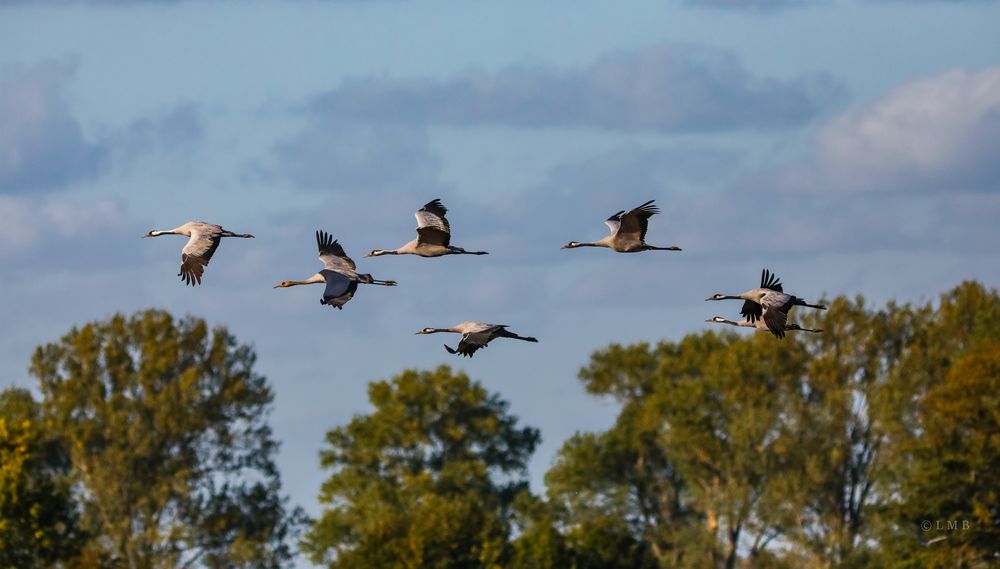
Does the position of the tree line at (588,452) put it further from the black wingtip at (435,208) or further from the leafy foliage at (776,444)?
the black wingtip at (435,208)

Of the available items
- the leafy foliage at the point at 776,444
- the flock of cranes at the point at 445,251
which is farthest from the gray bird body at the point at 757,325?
the leafy foliage at the point at 776,444

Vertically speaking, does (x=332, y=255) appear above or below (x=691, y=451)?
below

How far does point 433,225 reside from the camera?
60.3 metres

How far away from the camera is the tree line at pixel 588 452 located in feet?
334

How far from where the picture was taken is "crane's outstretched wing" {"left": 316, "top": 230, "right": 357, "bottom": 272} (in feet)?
195

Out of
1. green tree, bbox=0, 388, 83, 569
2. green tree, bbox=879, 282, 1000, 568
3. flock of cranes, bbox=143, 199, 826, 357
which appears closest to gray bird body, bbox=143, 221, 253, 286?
flock of cranes, bbox=143, 199, 826, 357

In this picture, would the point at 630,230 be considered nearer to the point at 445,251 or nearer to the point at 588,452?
the point at 445,251

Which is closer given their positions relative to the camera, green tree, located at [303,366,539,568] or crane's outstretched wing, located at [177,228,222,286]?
crane's outstretched wing, located at [177,228,222,286]

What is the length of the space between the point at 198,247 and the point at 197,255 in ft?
1.00

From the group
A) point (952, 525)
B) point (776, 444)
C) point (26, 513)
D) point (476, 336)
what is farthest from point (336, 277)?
point (776, 444)

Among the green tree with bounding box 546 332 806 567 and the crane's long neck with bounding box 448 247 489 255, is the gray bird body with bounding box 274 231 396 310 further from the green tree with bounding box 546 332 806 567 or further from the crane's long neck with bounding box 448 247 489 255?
the green tree with bounding box 546 332 806 567

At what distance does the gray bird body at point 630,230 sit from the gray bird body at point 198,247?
25.8 ft

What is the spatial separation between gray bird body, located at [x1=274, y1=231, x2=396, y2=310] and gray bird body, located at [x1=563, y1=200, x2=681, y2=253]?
5197 mm

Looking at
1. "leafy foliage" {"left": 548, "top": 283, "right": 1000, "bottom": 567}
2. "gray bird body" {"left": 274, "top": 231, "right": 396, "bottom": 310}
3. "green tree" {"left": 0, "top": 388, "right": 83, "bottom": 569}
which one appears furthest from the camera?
"leafy foliage" {"left": 548, "top": 283, "right": 1000, "bottom": 567}
